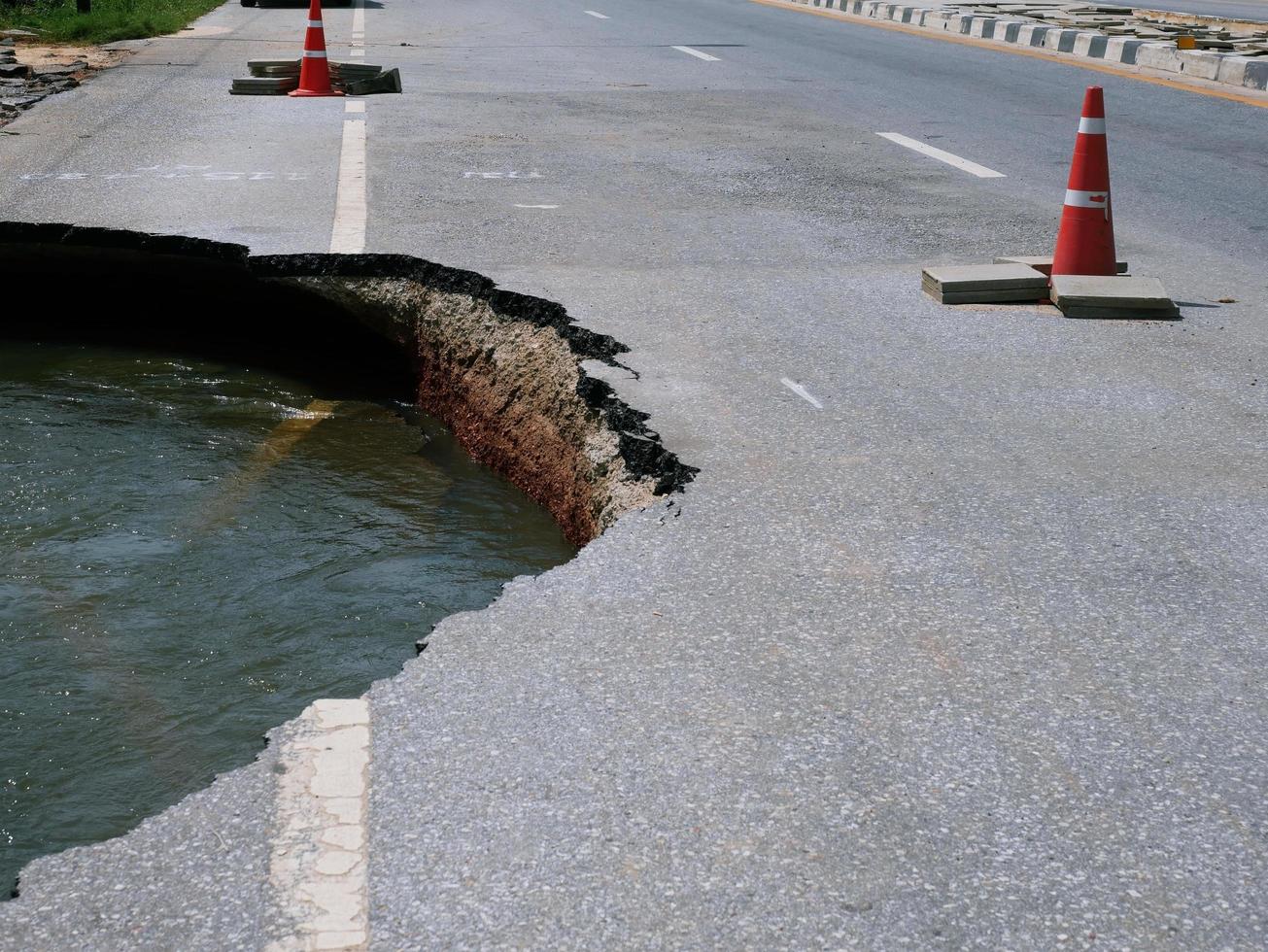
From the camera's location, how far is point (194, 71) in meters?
12.2

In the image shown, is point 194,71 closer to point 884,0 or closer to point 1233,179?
point 1233,179

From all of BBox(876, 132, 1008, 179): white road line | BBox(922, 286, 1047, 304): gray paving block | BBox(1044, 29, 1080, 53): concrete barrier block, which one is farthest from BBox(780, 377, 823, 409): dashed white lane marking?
BBox(1044, 29, 1080, 53): concrete barrier block

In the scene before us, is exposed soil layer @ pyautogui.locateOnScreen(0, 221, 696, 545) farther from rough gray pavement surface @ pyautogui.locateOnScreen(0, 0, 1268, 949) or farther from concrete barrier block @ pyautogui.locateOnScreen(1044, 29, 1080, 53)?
concrete barrier block @ pyautogui.locateOnScreen(1044, 29, 1080, 53)

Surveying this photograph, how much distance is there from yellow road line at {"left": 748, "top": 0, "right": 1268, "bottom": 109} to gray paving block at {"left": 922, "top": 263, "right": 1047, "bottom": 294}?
7.17 m

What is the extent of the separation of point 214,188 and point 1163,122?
696 cm

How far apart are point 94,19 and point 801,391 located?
1364 cm

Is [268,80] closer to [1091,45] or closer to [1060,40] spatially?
[1091,45]

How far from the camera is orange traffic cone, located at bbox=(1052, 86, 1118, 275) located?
554cm

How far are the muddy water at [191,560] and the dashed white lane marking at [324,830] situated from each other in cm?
66

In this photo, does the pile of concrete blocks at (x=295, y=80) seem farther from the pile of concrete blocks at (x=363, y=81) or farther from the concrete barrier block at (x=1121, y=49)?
the concrete barrier block at (x=1121, y=49)

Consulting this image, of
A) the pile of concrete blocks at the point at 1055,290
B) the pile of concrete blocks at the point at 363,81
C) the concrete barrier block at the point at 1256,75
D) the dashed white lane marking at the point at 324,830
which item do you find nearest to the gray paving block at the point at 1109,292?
the pile of concrete blocks at the point at 1055,290

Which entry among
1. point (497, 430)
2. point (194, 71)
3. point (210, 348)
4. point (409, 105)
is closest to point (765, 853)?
point (497, 430)

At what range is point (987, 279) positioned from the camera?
5328 mm

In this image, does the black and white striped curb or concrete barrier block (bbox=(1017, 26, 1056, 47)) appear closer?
the black and white striped curb
